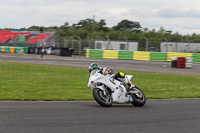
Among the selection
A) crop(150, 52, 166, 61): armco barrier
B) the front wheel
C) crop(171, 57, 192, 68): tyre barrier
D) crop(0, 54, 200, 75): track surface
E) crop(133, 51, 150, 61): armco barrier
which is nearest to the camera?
the front wheel

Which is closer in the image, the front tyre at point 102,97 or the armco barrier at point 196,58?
the front tyre at point 102,97

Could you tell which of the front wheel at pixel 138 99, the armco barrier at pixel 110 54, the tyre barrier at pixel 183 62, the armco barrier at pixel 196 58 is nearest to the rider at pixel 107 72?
the front wheel at pixel 138 99

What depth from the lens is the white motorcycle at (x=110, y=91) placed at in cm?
802

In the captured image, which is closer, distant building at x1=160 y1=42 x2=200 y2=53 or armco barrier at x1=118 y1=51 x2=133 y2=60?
distant building at x1=160 y1=42 x2=200 y2=53

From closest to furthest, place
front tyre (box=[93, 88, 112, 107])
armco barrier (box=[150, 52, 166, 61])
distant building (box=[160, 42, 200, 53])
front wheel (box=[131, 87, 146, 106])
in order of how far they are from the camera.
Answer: front tyre (box=[93, 88, 112, 107]) → front wheel (box=[131, 87, 146, 106]) → armco barrier (box=[150, 52, 166, 61]) → distant building (box=[160, 42, 200, 53])

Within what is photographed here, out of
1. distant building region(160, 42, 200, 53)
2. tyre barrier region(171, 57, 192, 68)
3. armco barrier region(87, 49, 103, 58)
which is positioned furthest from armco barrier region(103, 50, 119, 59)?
tyre barrier region(171, 57, 192, 68)

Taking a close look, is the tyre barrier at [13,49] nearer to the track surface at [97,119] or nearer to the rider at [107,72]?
the rider at [107,72]

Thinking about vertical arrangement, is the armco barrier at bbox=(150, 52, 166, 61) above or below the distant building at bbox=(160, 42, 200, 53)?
below

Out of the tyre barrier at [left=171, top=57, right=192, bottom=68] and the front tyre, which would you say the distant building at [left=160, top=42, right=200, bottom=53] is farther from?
the front tyre

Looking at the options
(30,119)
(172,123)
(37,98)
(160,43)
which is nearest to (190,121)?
(172,123)

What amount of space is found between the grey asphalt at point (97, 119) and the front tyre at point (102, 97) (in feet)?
0.49

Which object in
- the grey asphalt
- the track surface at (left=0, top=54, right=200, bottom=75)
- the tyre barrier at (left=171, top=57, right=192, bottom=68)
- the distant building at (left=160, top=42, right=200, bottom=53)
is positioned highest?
the distant building at (left=160, top=42, right=200, bottom=53)

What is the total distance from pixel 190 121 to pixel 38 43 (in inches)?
1858

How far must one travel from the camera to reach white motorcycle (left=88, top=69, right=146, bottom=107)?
26.3 feet
